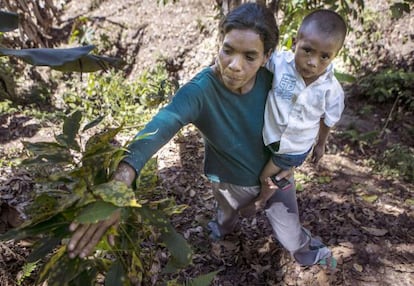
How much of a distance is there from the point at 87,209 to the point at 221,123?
2.91 ft

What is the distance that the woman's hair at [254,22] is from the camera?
149 centimetres

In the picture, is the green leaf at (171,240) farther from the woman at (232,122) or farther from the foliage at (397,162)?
the foliage at (397,162)

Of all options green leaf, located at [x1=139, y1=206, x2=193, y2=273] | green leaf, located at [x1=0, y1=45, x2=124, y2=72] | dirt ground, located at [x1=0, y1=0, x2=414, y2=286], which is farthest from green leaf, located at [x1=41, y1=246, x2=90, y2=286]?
dirt ground, located at [x1=0, y1=0, x2=414, y2=286]

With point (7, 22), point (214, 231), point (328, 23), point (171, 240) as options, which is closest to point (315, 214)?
point (214, 231)

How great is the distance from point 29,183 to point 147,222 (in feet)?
6.65

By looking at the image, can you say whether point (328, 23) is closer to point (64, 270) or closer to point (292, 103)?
point (292, 103)

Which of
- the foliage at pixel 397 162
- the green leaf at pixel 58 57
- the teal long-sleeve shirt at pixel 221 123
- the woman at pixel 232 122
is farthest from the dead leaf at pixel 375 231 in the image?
the green leaf at pixel 58 57

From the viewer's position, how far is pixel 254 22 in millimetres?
1484

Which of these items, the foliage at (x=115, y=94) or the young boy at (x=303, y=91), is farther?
Answer: the foliage at (x=115, y=94)

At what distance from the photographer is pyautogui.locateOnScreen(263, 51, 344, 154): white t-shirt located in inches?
68.6

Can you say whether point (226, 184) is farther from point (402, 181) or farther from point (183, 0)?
point (183, 0)

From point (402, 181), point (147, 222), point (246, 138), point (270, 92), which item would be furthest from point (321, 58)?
point (402, 181)

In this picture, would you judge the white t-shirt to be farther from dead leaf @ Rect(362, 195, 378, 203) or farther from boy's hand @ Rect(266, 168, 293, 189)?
dead leaf @ Rect(362, 195, 378, 203)

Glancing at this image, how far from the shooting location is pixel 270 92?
1759 millimetres
